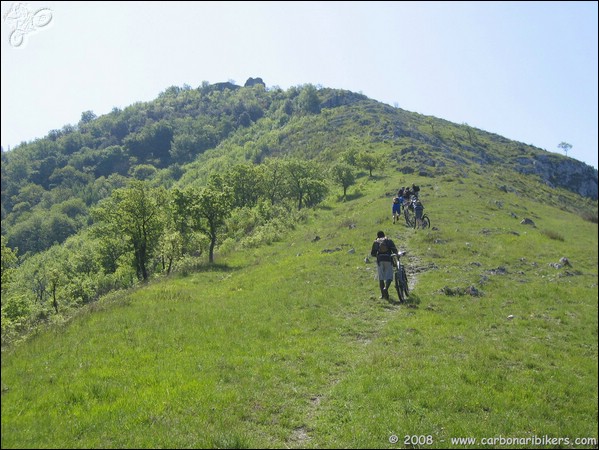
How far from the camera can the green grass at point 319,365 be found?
8.26 meters

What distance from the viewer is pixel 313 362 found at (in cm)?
1237

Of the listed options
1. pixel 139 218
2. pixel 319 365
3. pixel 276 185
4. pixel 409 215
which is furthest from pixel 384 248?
pixel 276 185

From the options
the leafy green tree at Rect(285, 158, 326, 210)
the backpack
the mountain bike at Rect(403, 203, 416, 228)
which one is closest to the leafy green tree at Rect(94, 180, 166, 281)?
the mountain bike at Rect(403, 203, 416, 228)

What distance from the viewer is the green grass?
8.26 metres

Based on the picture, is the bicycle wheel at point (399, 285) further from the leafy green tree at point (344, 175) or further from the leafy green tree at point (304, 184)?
the leafy green tree at point (344, 175)

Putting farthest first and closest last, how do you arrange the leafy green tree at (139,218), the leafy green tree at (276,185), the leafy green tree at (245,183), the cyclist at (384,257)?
the leafy green tree at (276,185) → the leafy green tree at (245,183) → the leafy green tree at (139,218) → the cyclist at (384,257)

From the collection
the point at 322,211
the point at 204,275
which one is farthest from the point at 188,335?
the point at 322,211

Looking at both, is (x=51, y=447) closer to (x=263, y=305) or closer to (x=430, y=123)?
(x=263, y=305)

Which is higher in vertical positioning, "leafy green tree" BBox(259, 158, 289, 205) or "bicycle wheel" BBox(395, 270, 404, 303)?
"leafy green tree" BBox(259, 158, 289, 205)

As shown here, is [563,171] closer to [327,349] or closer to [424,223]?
[424,223]

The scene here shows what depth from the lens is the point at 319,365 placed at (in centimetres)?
1211

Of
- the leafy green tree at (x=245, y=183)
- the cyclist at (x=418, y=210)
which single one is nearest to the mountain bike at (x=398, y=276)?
the cyclist at (x=418, y=210)

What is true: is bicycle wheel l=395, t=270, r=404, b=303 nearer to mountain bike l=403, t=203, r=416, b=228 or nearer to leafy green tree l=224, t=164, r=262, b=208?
mountain bike l=403, t=203, r=416, b=228

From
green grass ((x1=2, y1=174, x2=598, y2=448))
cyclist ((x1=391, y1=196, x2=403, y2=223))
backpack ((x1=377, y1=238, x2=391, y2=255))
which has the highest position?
cyclist ((x1=391, y1=196, x2=403, y2=223))
